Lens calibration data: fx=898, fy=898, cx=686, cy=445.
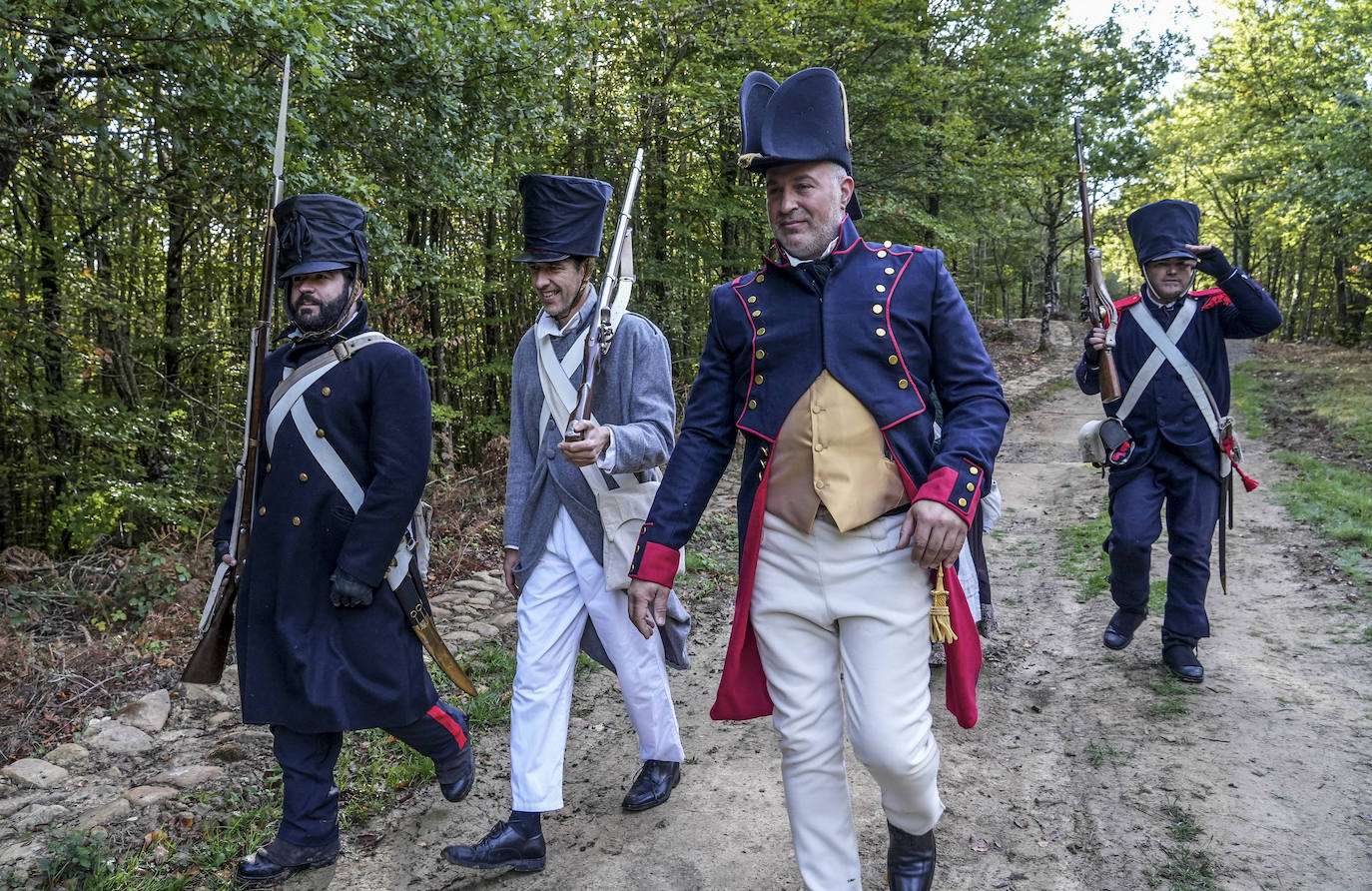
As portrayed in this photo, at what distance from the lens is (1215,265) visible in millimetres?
4781

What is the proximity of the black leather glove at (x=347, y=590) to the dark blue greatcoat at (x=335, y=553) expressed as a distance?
0.10ft

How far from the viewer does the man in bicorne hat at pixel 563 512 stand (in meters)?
3.36

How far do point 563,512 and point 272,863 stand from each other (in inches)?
65.0

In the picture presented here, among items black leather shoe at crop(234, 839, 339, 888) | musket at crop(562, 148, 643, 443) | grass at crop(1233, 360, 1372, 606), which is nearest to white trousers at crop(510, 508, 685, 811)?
musket at crop(562, 148, 643, 443)

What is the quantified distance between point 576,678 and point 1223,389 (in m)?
4.02

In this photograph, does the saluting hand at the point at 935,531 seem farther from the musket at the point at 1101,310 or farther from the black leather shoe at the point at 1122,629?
the black leather shoe at the point at 1122,629

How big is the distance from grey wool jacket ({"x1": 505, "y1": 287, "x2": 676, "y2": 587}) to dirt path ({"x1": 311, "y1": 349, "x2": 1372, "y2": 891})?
3.71ft

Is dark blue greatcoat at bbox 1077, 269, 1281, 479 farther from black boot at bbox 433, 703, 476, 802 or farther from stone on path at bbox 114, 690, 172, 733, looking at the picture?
stone on path at bbox 114, 690, 172, 733

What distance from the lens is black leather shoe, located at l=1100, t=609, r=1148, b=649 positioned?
5.34 metres

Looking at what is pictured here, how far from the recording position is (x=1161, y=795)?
12.0ft

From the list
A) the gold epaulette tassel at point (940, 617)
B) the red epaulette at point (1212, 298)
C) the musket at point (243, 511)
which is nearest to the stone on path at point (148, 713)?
the musket at point (243, 511)

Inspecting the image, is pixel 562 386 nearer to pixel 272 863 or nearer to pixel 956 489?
pixel 956 489

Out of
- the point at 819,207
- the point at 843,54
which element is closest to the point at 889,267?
the point at 819,207

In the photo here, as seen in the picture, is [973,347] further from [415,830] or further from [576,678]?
[576,678]
